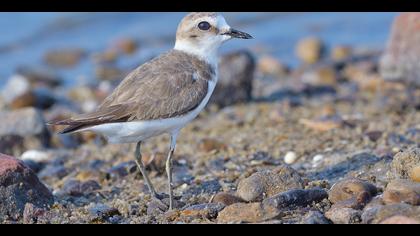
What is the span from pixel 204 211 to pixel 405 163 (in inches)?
63.7

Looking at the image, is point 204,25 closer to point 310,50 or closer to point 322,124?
point 322,124

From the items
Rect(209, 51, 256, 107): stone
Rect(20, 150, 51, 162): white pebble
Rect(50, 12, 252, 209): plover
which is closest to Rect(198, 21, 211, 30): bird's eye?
→ Rect(50, 12, 252, 209): plover

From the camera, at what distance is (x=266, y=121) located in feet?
30.5

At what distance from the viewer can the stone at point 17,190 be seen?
19.4ft

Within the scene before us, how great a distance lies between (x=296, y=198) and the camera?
5.51m

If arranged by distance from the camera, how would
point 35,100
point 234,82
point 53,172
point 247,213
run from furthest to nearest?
point 35,100 → point 234,82 → point 53,172 → point 247,213

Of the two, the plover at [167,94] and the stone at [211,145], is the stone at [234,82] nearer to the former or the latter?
the stone at [211,145]

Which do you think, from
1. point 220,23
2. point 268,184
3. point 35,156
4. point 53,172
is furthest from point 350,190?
point 35,156

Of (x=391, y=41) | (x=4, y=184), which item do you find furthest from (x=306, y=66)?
(x=4, y=184)

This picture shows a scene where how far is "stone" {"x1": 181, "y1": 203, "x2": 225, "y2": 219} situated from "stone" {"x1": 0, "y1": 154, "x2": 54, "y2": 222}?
1.31 meters

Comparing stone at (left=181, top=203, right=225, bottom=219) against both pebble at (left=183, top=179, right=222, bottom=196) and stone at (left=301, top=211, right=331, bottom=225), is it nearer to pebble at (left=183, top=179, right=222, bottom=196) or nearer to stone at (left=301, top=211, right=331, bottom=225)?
stone at (left=301, top=211, right=331, bottom=225)

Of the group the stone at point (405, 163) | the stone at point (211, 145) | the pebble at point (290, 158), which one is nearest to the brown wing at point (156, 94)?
the pebble at point (290, 158)

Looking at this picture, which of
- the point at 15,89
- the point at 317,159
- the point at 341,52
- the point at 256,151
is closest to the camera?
the point at 317,159
